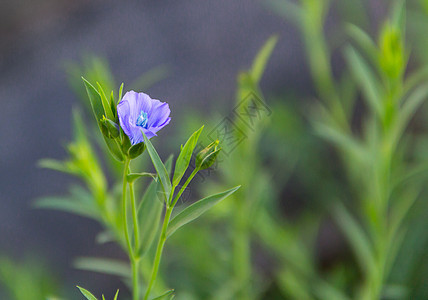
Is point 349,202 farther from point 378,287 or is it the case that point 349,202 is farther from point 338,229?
point 378,287

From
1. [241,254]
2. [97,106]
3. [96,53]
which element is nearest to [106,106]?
[97,106]

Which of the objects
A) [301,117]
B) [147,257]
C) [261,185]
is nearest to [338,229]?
[301,117]

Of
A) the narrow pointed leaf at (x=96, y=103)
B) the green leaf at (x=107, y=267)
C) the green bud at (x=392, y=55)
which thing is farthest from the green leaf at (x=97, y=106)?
the green bud at (x=392, y=55)

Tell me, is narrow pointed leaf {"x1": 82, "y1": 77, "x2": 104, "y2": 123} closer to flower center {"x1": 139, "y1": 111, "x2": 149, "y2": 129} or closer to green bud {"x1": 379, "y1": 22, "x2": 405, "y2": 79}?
flower center {"x1": 139, "y1": 111, "x2": 149, "y2": 129}

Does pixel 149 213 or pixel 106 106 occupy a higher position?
pixel 106 106

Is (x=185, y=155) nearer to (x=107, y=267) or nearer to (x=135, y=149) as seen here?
(x=135, y=149)

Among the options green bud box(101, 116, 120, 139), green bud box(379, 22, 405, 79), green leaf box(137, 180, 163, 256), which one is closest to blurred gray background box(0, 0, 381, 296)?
green bud box(379, 22, 405, 79)

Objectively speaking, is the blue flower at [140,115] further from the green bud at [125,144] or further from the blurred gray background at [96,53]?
the blurred gray background at [96,53]
